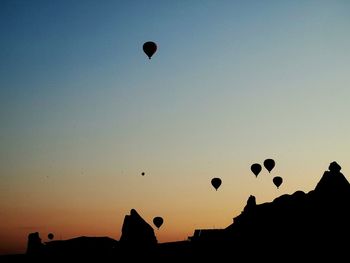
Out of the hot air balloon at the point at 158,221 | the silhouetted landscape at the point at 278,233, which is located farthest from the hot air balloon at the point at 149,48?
the hot air balloon at the point at 158,221

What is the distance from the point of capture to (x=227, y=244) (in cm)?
1867

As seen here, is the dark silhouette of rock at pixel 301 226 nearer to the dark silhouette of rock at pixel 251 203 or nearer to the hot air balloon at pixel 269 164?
the dark silhouette of rock at pixel 251 203

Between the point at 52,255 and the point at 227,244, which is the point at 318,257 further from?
the point at 52,255

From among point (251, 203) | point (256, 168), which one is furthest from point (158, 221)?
point (251, 203)

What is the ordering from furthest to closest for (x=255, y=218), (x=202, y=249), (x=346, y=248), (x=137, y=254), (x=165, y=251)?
(x=165, y=251), (x=137, y=254), (x=202, y=249), (x=255, y=218), (x=346, y=248)

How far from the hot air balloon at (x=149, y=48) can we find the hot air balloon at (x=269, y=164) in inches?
561

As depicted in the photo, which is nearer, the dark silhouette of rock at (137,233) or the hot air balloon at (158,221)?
the dark silhouette of rock at (137,233)

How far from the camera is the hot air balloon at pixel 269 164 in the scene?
119 feet

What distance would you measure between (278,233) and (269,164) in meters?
20.1

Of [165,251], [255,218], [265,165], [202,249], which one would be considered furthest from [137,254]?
[265,165]

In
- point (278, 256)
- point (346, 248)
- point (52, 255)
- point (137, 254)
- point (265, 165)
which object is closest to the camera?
point (346, 248)

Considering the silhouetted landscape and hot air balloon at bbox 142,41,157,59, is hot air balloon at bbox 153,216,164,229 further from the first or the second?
the silhouetted landscape

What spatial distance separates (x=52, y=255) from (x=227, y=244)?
49.8ft

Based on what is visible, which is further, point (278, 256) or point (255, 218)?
point (255, 218)
